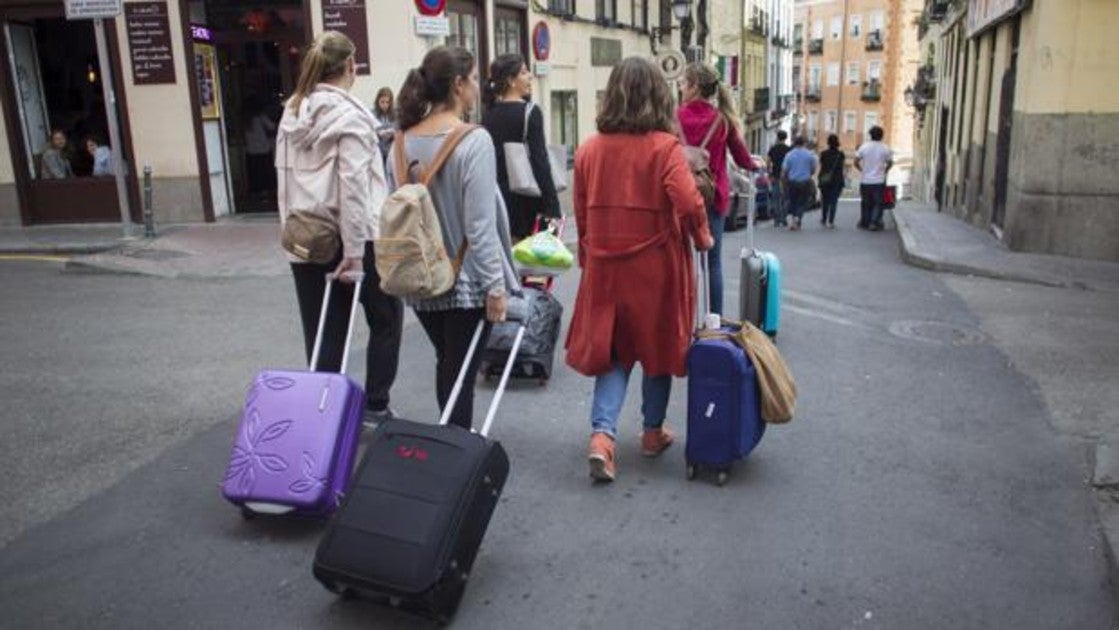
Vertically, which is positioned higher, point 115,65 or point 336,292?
point 115,65

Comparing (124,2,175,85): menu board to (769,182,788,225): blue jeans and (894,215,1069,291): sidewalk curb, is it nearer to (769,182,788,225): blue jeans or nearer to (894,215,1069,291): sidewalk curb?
(894,215,1069,291): sidewalk curb

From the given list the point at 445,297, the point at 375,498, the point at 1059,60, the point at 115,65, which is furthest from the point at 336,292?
the point at 115,65

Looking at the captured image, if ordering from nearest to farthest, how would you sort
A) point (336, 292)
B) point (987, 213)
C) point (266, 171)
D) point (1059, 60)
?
point (336, 292) → point (1059, 60) → point (987, 213) → point (266, 171)

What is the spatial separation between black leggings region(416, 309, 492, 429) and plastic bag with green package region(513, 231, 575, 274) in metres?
0.67

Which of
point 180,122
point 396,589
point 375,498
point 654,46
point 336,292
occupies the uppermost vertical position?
point 654,46

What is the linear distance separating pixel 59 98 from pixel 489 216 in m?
11.0

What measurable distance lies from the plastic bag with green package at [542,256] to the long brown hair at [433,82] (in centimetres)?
94

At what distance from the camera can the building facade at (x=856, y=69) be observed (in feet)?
185

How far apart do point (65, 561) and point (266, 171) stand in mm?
10779

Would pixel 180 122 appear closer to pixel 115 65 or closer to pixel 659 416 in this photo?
pixel 115 65

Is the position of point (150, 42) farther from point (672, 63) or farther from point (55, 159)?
point (672, 63)

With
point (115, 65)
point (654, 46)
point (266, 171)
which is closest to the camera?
point (115, 65)

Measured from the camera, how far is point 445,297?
384 cm

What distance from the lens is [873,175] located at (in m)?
15.0
